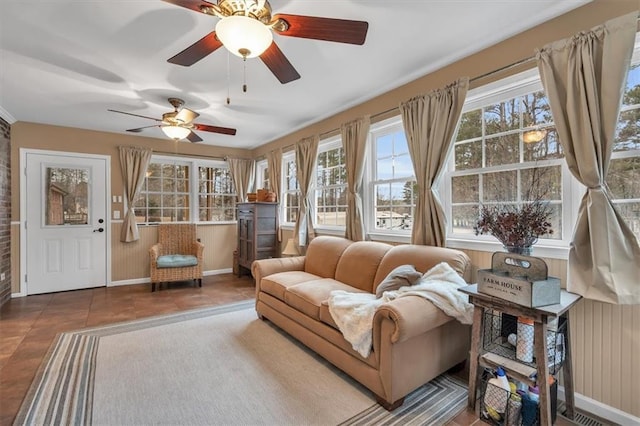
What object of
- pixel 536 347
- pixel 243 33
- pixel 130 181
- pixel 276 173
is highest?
pixel 243 33

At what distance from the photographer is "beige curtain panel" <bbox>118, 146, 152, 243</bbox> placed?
4.99 meters

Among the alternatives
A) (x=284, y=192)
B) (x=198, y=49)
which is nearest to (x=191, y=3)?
(x=198, y=49)

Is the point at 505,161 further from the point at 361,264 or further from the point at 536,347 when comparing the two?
the point at 361,264

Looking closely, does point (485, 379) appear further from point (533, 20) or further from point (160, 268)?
point (160, 268)

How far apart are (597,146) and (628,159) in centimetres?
27

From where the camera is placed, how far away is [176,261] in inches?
186

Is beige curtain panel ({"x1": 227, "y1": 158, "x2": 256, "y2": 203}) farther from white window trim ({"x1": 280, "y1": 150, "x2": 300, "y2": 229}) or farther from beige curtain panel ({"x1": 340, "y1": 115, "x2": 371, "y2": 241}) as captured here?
beige curtain panel ({"x1": 340, "y1": 115, "x2": 371, "y2": 241})

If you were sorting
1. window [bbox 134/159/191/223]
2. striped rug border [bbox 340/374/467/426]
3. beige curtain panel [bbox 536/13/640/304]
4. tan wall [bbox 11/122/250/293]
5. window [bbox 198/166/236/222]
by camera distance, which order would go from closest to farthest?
beige curtain panel [bbox 536/13/640/304] → striped rug border [bbox 340/374/467/426] → tan wall [bbox 11/122/250/293] → window [bbox 134/159/191/223] → window [bbox 198/166/236/222]

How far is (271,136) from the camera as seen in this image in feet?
17.5

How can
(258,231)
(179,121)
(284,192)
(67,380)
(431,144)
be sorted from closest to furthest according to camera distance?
(67,380), (431,144), (179,121), (258,231), (284,192)

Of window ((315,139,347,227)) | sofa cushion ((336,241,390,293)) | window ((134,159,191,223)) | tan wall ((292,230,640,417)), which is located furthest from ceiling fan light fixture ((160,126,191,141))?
tan wall ((292,230,640,417))

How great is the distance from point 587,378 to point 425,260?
1216 millimetres

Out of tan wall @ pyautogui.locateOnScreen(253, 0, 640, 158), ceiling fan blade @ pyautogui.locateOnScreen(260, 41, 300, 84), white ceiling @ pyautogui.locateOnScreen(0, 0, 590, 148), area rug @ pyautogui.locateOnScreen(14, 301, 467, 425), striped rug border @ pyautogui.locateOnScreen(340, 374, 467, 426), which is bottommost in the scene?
striped rug border @ pyautogui.locateOnScreen(340, 374, 467, 426)

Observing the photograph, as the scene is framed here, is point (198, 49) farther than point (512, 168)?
No
